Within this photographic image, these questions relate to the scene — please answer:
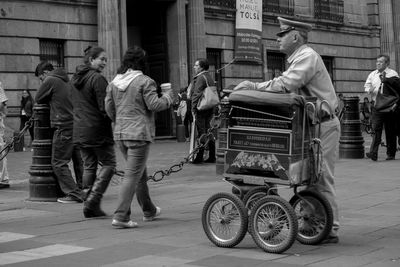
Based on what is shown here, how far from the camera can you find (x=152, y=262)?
571cm

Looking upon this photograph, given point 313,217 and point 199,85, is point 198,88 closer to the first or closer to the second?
point 199,85

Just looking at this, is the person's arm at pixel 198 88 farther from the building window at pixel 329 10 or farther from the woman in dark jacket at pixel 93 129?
the building window at pixel 329 10

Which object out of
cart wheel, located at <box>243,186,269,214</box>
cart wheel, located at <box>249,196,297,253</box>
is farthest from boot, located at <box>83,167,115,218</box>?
cart wheel, located at <box>249,196,297,253</box>

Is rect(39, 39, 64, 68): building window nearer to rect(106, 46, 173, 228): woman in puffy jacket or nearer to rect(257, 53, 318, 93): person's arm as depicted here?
rect(106, 46, 173, 228): woman in puffy jacket

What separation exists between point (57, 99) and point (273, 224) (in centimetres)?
478

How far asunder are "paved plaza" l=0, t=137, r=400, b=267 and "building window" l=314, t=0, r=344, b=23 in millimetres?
22229

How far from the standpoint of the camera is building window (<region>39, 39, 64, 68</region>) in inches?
841

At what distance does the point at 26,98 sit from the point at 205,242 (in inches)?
563

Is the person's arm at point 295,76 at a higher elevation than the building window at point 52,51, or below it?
below

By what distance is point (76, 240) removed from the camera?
22.2 ft

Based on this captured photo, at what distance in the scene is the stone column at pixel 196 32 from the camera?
25109 mm

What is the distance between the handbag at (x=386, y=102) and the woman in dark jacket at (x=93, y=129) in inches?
281

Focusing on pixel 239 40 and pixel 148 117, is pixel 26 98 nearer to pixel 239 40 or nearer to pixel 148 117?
pixel 239 40

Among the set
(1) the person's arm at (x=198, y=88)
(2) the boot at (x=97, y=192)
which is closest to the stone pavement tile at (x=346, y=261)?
(2) the boot at (x=97, y=192)
